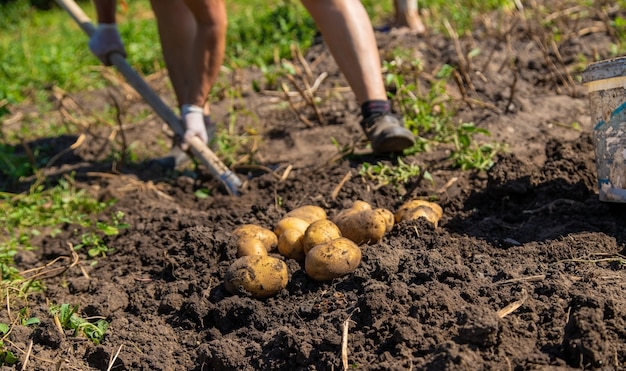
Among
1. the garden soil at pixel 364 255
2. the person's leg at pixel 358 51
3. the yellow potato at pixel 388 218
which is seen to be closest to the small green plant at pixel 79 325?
the garden soil at pixel 364 255

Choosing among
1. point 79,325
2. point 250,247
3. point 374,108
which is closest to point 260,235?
point 250,247

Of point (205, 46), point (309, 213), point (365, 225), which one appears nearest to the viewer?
point (365, 225)

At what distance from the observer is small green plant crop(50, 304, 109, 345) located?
2.73 metres

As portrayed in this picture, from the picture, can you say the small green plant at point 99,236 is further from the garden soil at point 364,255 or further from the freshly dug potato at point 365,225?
the freshly dug potato at point 365,225

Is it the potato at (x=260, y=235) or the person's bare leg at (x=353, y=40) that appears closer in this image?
the potato at (x=260, y=235)

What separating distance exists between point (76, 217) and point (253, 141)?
1.32 meters

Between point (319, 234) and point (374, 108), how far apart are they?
1147mm

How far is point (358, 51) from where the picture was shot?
3869 mm

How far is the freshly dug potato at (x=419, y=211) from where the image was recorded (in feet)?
10.2

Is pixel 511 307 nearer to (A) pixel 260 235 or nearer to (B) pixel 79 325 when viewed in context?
(A) pixel 260 235

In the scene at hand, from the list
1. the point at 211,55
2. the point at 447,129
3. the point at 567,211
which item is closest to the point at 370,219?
the point at 567,211

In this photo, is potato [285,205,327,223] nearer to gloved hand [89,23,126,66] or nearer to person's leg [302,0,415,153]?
person's leg [302,0,415,153]

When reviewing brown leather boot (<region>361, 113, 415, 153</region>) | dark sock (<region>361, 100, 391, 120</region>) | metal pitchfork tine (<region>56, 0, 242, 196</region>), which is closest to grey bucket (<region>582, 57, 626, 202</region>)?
brown leather boot (<region>361, 113, 415, 153</region>)

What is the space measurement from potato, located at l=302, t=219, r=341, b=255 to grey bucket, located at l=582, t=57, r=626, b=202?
43.3 inches
